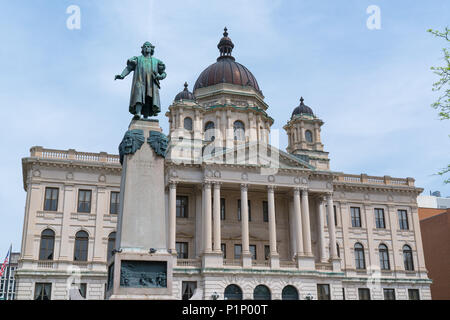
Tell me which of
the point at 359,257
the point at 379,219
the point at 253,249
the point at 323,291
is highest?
the point at 379,219

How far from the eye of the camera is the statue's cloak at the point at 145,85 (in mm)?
15648

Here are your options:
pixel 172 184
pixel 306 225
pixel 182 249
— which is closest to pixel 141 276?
pixel 172 184

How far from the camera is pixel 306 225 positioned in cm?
4644

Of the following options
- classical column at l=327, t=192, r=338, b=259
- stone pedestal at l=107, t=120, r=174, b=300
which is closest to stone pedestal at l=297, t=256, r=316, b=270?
classical column at l=327, t=192, r=338, b=259

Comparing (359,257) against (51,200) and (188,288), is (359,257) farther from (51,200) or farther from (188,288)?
(51,200)

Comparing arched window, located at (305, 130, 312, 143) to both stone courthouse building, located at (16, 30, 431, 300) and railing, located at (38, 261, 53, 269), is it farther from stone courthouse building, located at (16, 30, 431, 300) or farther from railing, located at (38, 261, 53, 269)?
railing, located at (38, 261, 53, 269)

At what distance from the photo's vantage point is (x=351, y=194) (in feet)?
174

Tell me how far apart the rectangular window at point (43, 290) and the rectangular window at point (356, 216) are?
98.2ft

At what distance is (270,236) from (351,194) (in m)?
12.6

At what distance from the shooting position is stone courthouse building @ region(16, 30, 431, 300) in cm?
4309

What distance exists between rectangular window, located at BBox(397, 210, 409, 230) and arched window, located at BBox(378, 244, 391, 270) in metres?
3.23

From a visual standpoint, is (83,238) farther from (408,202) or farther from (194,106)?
(408,202)

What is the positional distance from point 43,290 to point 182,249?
12351mm
